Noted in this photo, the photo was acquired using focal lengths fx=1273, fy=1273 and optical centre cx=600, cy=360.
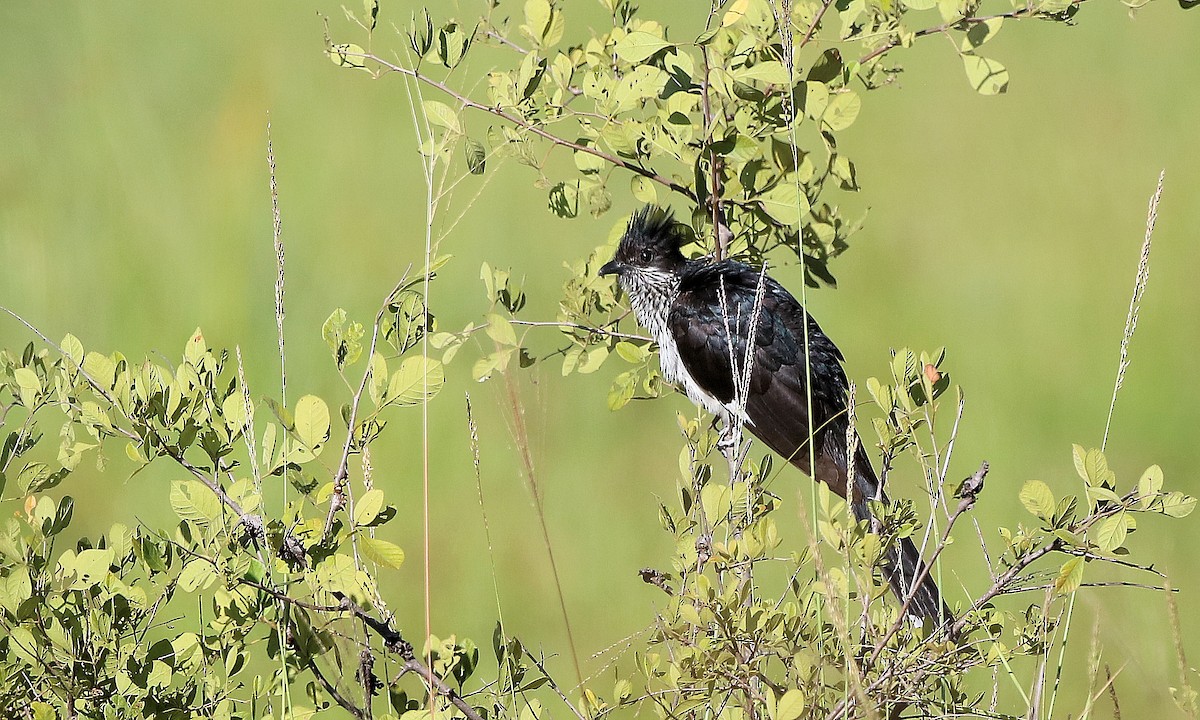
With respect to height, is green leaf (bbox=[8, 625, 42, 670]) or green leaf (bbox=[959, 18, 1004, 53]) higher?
green leaf (bbox=[959, 18, 1004, 53])

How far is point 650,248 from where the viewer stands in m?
4.60

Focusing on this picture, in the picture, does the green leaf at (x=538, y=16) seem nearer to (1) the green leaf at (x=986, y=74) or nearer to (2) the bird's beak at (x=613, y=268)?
(1) the green leaf at (x=986, y=74)

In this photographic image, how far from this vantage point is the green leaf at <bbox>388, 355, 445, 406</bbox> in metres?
2.04

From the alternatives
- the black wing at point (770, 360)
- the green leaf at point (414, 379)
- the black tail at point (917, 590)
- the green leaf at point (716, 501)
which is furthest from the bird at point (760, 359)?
the green leaf at point (414, 379)

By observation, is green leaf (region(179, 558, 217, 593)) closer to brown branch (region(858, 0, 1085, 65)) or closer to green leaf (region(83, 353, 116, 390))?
green leaf (region(83, 353, 116, 390))

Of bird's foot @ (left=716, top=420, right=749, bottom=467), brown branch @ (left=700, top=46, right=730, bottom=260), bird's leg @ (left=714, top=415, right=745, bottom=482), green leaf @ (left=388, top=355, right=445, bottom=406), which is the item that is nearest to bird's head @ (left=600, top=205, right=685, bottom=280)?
bird's leg @ (left=714, top=415, right=745, bottom=482)

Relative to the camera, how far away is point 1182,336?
19.6ft

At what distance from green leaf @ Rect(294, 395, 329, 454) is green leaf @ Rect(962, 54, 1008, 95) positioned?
1.32m

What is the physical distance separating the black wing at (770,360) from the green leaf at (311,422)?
2.13m

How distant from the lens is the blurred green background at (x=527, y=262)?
4984 mm

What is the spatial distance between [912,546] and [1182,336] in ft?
10.1

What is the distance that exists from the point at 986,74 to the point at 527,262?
409cm

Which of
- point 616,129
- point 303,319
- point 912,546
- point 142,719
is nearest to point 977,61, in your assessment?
point 616,129

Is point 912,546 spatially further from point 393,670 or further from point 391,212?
point 391,212
